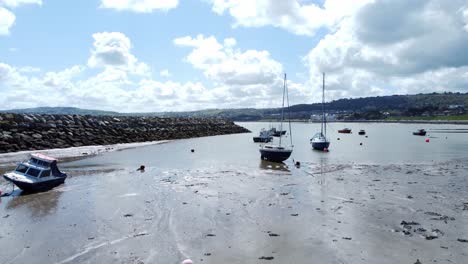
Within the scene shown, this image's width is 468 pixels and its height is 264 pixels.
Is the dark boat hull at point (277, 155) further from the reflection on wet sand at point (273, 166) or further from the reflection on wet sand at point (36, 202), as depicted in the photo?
the reflection on wet sand at point (36, 202)

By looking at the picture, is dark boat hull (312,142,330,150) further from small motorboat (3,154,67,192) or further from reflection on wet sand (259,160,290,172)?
small motorboat (3,154,67,192)

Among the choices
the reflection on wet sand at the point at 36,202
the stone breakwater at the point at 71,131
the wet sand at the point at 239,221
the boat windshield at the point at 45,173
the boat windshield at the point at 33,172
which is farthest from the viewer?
the stone breakwater at the point at 71,131

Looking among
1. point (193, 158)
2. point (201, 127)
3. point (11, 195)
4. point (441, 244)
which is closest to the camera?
point (441, 244)

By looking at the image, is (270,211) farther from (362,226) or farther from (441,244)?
(441,244)

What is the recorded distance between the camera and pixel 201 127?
106m

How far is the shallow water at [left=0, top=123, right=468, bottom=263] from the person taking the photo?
13234 millimetres

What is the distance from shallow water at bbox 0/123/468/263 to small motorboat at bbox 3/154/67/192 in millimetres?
735

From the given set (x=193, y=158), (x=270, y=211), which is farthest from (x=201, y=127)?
(x=270, y=211)

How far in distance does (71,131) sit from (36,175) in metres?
35.6

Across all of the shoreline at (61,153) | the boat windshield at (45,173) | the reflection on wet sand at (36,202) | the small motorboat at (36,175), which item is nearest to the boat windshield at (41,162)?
the small motorboat at (36,175)

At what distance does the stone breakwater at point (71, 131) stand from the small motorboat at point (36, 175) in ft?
71.5

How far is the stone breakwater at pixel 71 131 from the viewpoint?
47.5 m

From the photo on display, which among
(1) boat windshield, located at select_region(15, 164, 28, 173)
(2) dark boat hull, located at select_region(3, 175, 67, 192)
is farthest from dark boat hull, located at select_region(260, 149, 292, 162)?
(1) boat windshield, located at select_region(15, 164, 28, 173)

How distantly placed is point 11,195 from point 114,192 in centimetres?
565
